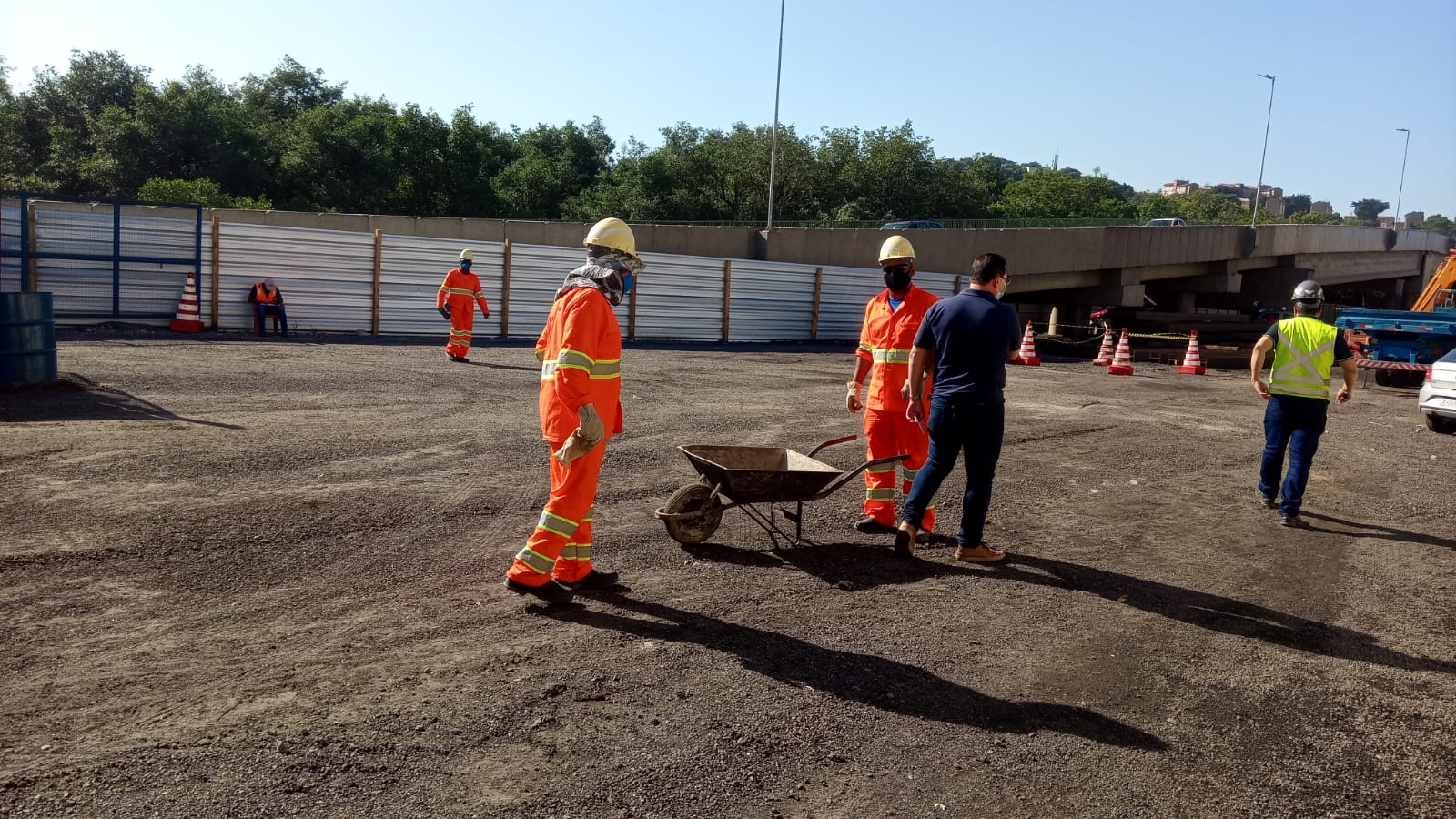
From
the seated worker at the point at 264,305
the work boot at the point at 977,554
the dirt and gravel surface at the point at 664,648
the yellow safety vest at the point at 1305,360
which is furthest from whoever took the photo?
the seated worker at the point at 264,305

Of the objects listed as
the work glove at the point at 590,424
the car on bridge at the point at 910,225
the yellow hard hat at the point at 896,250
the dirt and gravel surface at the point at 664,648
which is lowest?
the dirt and gravel surface at the point at 664,648

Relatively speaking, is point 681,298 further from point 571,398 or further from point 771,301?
point 571,398

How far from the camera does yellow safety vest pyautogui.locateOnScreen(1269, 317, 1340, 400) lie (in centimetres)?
804

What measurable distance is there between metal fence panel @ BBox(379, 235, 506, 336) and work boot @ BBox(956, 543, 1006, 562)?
15.9m

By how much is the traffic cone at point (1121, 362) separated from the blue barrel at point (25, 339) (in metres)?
18.4

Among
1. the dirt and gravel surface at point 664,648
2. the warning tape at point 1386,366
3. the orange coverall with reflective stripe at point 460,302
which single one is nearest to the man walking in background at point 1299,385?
the dirt and gravel surface at point 664,648

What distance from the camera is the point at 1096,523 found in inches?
313

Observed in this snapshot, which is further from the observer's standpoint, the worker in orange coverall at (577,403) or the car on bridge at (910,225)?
the car on bridge at (910,225)

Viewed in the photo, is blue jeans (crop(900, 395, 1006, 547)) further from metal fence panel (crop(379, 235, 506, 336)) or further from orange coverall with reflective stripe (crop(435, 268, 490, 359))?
metal fence panel (crop(379, 235, 506, 336))

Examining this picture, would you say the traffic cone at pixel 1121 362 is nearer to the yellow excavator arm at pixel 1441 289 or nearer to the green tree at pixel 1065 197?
the yellow excavator arm at pixel 1441 289

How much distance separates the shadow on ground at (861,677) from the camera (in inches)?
167

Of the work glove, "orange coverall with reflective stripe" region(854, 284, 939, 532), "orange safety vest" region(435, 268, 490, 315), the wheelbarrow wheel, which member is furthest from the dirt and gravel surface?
"orange safety vest" region(435, 268, 490, 315)

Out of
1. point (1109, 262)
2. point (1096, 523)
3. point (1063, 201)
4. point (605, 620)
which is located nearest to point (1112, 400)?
point (1096, 523)

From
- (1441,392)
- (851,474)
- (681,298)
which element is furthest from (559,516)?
(681,298)
